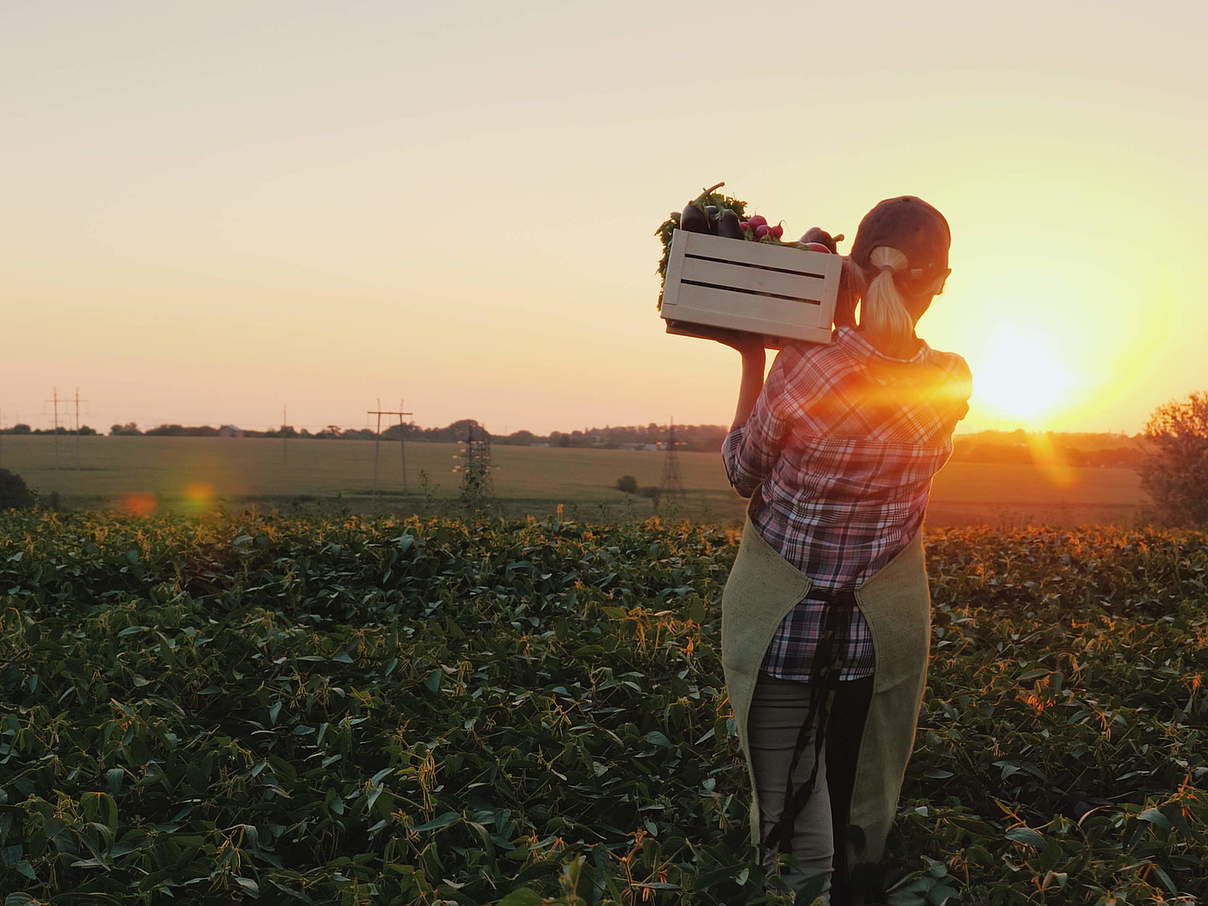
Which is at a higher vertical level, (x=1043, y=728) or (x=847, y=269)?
(x=847, y=269)

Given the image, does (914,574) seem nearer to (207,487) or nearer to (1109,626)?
(1109,626)

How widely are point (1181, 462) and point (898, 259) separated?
83.7 feet

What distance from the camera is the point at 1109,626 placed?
19.2ft

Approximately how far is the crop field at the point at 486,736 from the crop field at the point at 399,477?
74.2 feet

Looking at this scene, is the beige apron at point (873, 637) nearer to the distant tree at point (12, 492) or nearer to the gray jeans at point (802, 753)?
the gray jeans at point (802, 753)

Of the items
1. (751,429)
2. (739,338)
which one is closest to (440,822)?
(751,429)

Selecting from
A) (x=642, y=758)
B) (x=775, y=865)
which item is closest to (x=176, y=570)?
(x=642, y=758)

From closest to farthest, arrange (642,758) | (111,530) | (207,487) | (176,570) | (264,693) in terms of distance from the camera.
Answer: (642,758) < (264,693) < (176,570) < (111,530) < (207,487)

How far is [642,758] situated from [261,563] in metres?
3.84

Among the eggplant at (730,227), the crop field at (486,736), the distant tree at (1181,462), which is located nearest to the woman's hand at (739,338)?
the eggplant at (730,227)

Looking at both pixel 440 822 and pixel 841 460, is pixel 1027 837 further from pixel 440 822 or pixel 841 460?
pixel 440 822

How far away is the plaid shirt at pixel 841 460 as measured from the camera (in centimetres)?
247

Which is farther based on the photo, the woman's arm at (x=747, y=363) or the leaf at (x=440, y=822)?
the leaf at (x=440, y=822)

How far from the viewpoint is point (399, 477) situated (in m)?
50.0
